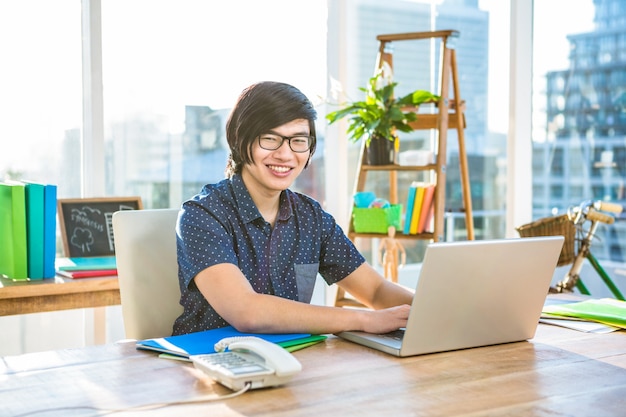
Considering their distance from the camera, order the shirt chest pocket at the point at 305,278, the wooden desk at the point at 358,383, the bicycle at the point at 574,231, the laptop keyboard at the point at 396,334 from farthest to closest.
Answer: the bicycle at the point at 574,231, the shirt chest pocket at the point at 305,278, the laptop keyboard at the point at 396,334, the wooden desk at the point at 358,383

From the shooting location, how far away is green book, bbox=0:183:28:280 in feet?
8.41

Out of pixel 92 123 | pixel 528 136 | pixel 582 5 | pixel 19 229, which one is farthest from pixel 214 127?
pixel 582 5

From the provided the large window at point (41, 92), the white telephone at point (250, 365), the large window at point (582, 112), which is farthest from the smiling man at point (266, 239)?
the large window at point (582, 112)

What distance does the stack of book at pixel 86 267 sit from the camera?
264cm

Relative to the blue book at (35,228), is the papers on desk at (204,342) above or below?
below

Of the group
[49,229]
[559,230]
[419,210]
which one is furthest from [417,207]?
[49,229]

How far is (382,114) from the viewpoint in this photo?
3.67 metres

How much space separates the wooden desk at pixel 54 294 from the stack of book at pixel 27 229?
0.05 metres

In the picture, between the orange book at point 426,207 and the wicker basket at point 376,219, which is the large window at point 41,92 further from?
the orange book at point 426,207

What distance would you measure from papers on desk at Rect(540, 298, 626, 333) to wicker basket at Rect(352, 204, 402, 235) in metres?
1.73

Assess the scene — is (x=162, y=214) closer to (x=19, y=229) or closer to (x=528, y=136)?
(x=19, y=229)

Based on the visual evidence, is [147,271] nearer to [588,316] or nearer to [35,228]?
[35,228]

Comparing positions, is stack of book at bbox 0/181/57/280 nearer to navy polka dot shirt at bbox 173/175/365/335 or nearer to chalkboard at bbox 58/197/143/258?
chalkboard at bbox 58/197/143/258

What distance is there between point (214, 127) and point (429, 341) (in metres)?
2.50
